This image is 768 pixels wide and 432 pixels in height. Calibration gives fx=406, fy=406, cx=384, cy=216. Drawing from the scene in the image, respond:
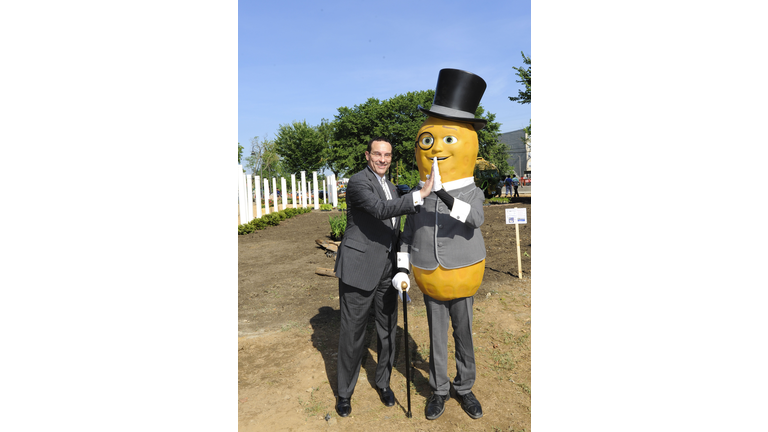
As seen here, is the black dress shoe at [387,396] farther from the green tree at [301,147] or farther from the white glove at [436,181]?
the green tree at [301,147]

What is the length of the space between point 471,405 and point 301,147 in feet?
104

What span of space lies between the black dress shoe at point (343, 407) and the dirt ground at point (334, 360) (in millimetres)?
45

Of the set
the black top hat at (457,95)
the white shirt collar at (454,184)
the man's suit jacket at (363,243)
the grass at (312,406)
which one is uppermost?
the black top hat at (457,95)

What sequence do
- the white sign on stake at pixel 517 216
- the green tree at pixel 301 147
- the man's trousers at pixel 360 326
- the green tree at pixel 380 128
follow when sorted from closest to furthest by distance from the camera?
the man's trousers at pixel 360 326 < the white sign on stake at pixel 517 216 < the green tree at pixel 380 128 < the green tree at pixel 301 147

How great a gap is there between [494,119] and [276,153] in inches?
728

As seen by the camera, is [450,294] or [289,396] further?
[289,396]

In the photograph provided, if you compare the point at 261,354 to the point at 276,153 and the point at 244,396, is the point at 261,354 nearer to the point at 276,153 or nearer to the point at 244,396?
the point at 244,396

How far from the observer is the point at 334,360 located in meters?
4.06

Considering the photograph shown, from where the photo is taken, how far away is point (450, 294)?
296 centimetres

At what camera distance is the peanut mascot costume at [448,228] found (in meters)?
2.85

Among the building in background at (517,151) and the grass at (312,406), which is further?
the building in background at (517,151)

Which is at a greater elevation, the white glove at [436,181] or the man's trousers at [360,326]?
the white glove at [436,181]

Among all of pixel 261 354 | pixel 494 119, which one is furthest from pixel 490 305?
pixel 494 119

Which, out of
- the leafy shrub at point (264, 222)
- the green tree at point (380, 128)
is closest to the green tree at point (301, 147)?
the green tree at point (380, 128)
